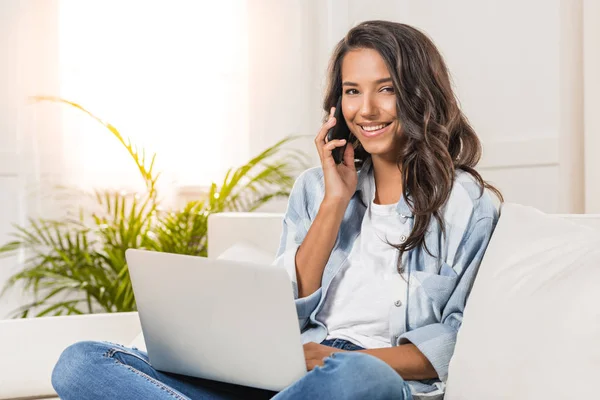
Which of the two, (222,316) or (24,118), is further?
(24,118)

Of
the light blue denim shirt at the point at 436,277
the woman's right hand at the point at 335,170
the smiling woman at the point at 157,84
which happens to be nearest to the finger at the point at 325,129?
the woman's right hand at the point at 335,170

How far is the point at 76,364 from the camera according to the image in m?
1.35

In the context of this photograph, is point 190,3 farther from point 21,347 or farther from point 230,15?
point 21,347

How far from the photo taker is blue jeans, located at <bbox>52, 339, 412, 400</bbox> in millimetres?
1147

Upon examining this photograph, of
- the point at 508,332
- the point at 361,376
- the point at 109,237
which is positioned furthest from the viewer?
the point at 109,237

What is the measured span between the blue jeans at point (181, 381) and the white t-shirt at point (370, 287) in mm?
43

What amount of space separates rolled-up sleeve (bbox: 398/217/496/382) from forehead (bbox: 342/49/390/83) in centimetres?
38

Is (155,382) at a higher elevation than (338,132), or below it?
below

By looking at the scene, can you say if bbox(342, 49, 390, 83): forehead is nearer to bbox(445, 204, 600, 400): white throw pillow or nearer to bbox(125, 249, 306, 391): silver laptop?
bbox(445, 204, 600, 400): white throw pillow

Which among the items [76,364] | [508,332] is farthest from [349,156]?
[76,364]

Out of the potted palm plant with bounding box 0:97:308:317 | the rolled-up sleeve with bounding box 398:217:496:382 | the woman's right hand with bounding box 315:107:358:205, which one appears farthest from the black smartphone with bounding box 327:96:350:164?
the potted palm plant with bounding box 0:97:308:317

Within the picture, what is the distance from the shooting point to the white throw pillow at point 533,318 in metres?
1.17

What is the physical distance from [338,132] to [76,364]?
797mm

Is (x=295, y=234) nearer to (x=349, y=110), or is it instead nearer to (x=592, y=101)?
(x=349, y=110)
